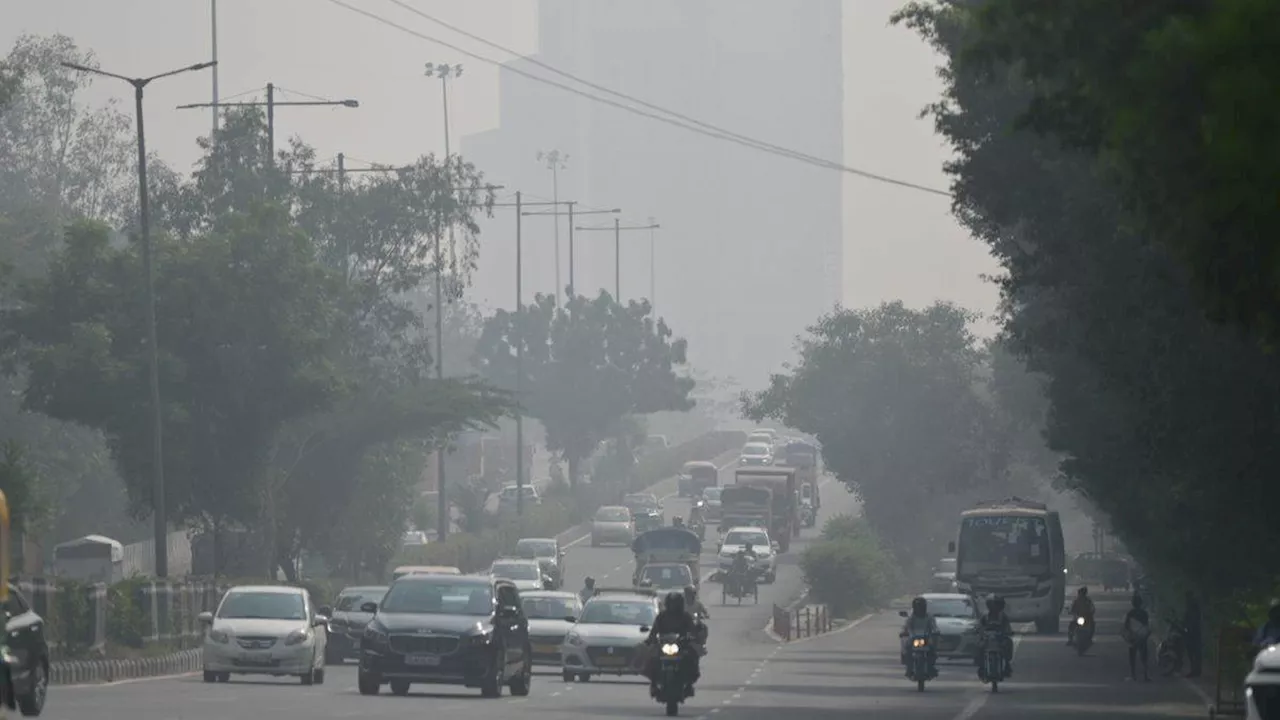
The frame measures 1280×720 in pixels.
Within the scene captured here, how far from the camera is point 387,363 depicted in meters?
79.1

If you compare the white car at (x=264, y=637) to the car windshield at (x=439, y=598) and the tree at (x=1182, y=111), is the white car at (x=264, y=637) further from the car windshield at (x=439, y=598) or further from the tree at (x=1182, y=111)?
the tree at (x=1182, y=111)

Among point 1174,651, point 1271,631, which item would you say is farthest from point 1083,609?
point 1271,631

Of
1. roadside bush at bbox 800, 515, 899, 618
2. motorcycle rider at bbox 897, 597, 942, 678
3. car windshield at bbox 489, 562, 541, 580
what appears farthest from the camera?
roadside bush at bbox 800, 515, 899, 618

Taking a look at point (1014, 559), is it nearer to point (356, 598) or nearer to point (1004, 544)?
point (1004, 544)

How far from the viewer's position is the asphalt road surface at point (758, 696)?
28.7m

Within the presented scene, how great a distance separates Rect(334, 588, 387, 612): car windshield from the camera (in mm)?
48188

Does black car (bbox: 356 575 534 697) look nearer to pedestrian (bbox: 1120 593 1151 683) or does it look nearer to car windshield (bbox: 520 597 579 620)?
car windshield (bbox: 520 597 579 620)

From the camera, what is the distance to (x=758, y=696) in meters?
35.7

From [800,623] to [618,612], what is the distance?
29.4 m

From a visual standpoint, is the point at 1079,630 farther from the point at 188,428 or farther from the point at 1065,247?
the point at 1065,247

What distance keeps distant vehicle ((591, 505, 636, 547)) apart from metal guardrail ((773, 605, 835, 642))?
96.3 ft

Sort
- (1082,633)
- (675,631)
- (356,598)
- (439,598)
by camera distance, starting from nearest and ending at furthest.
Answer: (675,631) < (439,598) < (356,598) < (1082,633)

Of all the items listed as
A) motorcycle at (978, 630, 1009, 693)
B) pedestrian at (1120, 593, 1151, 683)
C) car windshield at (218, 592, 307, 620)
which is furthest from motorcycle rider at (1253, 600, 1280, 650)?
pedestrian at (1120, 593, 1151, 683)

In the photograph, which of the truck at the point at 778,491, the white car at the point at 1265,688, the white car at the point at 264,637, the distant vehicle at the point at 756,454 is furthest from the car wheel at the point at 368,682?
the distant vehicle at the point at 756,454
